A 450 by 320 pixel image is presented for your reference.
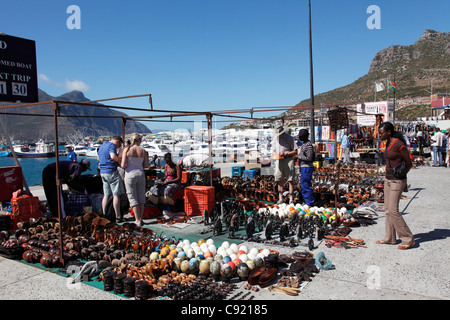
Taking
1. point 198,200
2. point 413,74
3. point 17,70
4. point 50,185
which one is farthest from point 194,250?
point 413,74

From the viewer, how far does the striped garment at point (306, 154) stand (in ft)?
26.0

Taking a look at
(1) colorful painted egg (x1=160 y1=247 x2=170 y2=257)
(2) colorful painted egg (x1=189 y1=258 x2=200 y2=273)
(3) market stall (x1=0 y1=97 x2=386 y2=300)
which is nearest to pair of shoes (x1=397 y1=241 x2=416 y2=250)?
(3) market stall (x1=0 y1=97 x2=386 y2=300)

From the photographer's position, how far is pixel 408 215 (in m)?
7.44

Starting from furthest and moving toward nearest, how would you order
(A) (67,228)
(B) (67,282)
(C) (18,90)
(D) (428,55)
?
(D) (428,55) < (C) (18,90) < (A) (67,228) < (B) (67,282)

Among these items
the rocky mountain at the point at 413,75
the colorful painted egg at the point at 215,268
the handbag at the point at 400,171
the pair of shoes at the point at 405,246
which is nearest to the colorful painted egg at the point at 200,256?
the colorful painted egg at the point at 215,268

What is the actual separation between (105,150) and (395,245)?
19.1 ft

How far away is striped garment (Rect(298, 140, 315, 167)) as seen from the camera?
791 cm

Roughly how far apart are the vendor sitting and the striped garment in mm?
3016

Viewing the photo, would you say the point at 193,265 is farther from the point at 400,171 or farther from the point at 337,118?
the point at 337,118

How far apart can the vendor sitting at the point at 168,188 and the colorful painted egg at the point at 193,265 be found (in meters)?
3.44

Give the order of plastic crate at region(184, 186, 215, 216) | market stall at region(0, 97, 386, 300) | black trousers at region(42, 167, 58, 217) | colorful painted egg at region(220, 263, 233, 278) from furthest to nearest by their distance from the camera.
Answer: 1. plastic crate at region(184, 186, 215, 216)
2. black trousers at region(42, 167, 58, 217)
3. colorful painted egg at region(220, 263, 233, 278)
4. market stall at region(0, 97, 386, 300)

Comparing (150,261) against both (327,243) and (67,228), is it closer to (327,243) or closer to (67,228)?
(67,228)

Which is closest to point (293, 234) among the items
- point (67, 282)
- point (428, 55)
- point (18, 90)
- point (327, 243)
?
point (327, 243)

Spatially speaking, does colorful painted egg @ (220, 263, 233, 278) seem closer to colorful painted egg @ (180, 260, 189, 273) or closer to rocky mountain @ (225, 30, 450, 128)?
colorful painted egg @ (180, 260, 189, 273)
